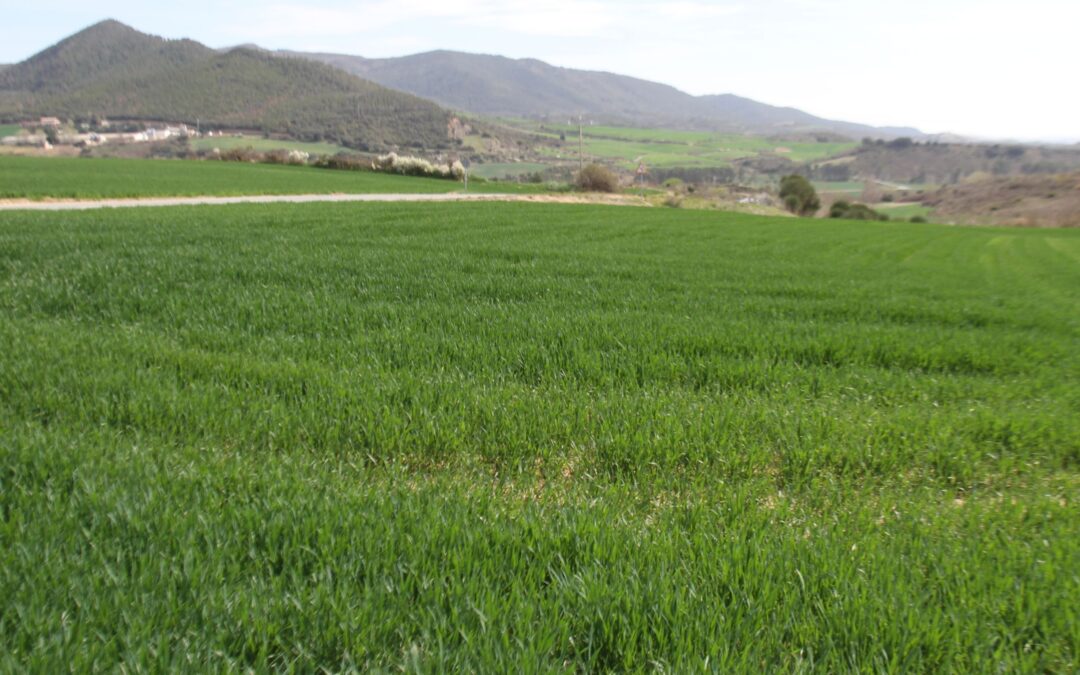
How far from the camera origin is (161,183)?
1485 inches

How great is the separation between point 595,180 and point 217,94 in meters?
108

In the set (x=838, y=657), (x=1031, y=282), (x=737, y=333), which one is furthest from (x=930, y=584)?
(x=1031, y=282)

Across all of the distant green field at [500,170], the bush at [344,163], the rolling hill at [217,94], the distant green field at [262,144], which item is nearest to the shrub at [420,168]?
the bush at [344,163]

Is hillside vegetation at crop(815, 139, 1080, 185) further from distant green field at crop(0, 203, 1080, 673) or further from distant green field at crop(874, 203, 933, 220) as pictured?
distant green field at crop(0, 203, 1080, 673)

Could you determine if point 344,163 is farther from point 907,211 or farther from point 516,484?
point 907,211

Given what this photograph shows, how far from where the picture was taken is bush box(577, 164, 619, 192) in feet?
208

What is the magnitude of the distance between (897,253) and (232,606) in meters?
24.7

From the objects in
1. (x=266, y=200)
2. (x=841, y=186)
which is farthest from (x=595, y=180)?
(x=841, y=186)

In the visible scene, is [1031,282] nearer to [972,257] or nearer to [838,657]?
[972,257]

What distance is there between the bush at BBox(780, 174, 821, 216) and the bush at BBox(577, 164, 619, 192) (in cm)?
3667

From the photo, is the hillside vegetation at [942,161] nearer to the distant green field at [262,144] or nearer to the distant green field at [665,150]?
the distant green field at [665,150]

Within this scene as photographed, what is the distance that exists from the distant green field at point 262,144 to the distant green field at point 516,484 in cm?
9231

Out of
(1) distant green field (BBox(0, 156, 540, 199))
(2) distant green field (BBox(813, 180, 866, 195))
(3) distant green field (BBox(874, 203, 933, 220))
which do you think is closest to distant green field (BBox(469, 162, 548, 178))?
(1) distant green field (BBox(0, 156, 540, 199))

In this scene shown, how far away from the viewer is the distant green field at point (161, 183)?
31453mm
